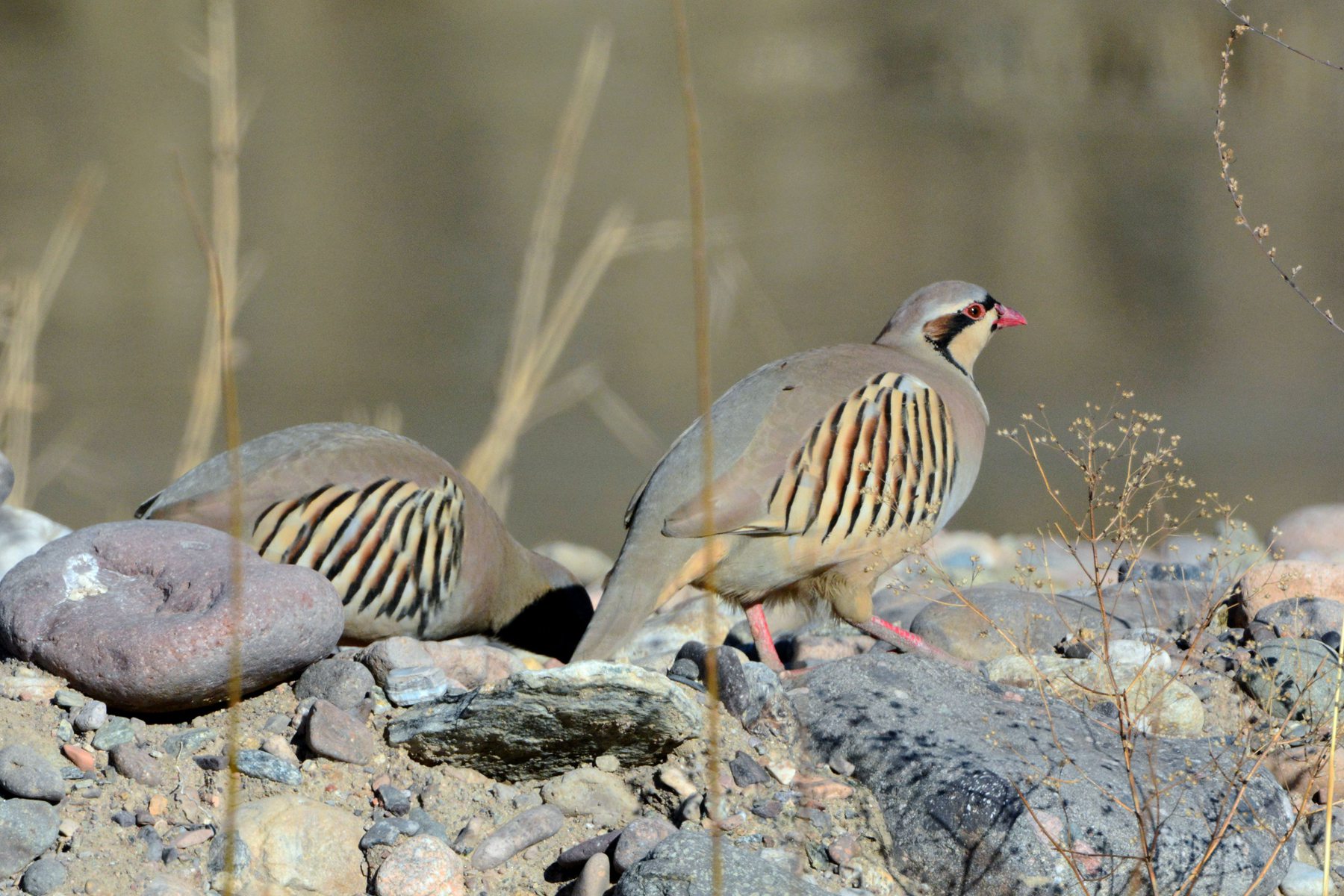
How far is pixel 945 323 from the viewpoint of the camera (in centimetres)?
326

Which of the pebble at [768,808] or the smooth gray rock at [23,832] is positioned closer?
the smooth gray rock at [23,832]

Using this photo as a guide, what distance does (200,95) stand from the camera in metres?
12.1

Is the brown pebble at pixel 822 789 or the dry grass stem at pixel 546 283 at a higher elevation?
the dry grass stem at pixel 546 283

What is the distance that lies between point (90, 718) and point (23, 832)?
0.29 meters

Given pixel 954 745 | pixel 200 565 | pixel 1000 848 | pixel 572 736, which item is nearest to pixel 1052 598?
pixel 954 745

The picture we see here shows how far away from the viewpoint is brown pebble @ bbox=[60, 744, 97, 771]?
2080 mm

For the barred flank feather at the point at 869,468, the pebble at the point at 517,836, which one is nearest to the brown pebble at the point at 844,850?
the pebble at the point at 517,836

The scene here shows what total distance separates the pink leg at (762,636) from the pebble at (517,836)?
0.91 meters

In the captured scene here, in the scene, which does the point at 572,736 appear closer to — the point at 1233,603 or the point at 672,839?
the point at 672,839

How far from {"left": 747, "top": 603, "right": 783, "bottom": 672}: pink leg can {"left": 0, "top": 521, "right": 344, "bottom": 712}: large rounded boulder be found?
96cm

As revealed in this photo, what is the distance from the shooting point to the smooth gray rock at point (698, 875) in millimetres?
1707

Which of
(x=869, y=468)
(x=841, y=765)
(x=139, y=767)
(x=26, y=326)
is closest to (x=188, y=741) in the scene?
(x=139, y=767)

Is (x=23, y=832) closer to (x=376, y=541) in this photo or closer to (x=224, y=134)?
(x=376, y=541)

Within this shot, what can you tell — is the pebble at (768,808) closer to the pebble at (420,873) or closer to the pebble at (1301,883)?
the pebble at (420,873)
